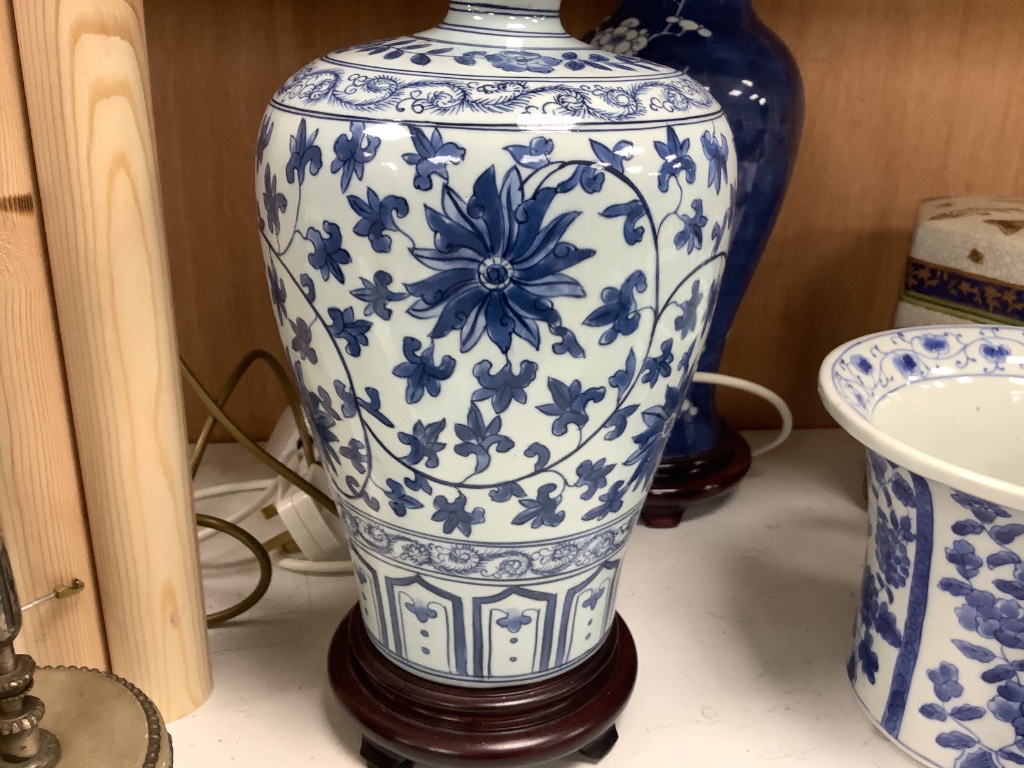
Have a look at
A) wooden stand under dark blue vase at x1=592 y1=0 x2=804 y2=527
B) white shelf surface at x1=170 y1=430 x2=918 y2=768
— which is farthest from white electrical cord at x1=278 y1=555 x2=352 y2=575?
wooden stand under dark blue vase at x1=592 y1=0 x2=804 y2=527

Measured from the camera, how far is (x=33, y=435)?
1.34 ft

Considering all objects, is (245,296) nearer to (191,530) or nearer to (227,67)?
(227,67)

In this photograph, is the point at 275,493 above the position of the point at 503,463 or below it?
below

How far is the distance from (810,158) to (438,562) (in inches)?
18.4

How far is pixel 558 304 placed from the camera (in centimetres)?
33

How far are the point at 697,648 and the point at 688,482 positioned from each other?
5.2 inches

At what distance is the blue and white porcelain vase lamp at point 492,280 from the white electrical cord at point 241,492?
0.72 ft

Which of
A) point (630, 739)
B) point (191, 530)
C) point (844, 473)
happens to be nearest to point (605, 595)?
point (630, 739)

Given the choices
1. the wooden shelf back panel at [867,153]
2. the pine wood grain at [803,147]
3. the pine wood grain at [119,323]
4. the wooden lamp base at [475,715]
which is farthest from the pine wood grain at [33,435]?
the wooden shelf back panel at [867,153]

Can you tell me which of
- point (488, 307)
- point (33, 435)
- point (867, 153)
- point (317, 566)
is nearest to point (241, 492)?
point (317, 566)

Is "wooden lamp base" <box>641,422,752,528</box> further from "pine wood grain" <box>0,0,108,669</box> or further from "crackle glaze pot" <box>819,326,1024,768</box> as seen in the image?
"pine wood grain" <box>0,0,108,669</box>

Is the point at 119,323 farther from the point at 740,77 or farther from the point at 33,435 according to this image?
the point at 740,77

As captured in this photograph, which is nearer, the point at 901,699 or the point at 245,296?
the point at 901,699

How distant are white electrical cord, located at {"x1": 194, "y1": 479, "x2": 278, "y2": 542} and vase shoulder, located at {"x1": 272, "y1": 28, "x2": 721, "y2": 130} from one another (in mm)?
313
